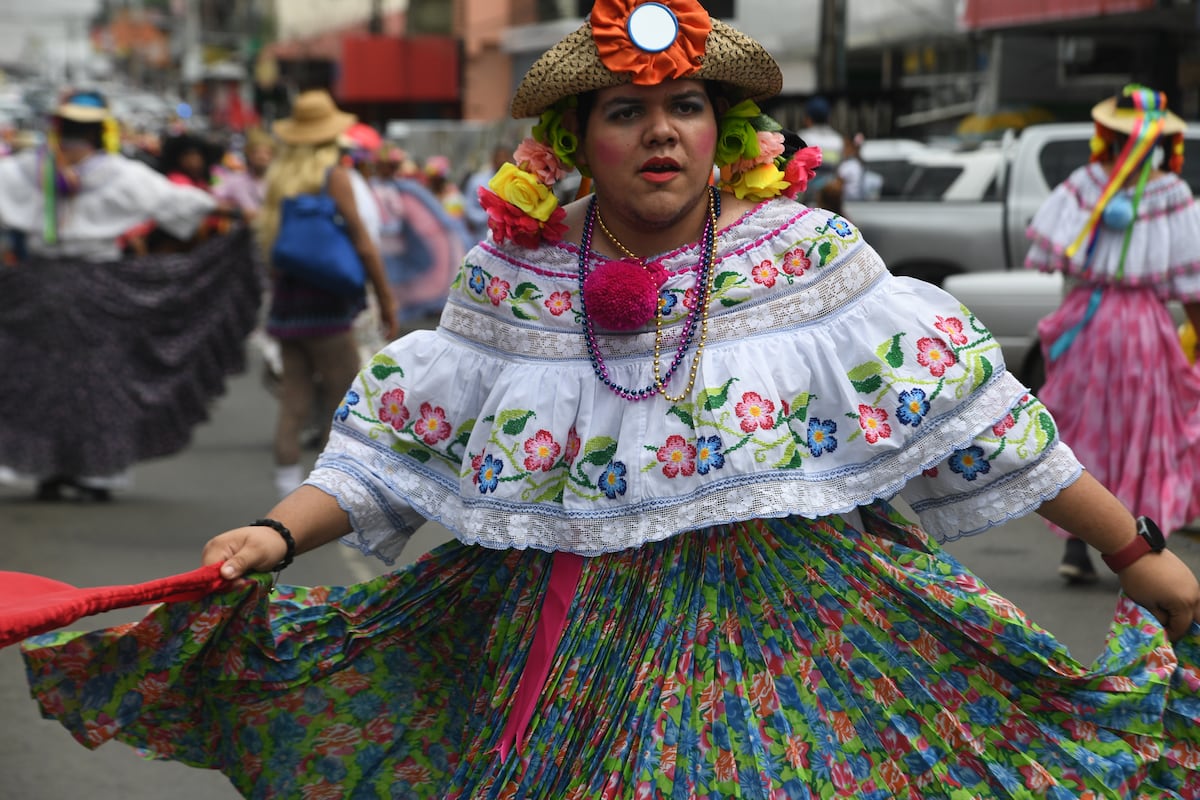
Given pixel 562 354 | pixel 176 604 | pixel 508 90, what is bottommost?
pixel 508 90

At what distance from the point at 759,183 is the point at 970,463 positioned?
2.07 feet

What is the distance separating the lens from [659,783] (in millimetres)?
2910

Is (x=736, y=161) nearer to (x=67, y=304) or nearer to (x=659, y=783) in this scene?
(x=659, y=783)

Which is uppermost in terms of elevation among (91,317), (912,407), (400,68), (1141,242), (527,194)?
(527,194)

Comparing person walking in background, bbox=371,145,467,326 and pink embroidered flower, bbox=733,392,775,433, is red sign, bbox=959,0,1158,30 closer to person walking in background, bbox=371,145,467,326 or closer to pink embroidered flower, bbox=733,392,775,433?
person walking in background, bbox=371,145,467,326

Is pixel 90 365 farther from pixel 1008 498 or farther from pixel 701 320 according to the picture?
pixel 1008 498

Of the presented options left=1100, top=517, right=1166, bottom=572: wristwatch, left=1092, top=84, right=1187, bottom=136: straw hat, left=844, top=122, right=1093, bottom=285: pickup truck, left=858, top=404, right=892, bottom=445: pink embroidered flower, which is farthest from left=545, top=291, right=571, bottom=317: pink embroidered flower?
left=844, top=122, right=1093, bottom=285: pickup truck

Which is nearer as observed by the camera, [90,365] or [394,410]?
[394,410]

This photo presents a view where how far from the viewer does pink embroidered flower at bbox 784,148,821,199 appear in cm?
334

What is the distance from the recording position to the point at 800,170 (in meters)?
3.35

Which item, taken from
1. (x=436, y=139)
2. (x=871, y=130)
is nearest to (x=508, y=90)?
(x=436, y=139)

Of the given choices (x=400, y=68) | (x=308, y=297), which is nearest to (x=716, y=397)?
(x=308, y=297)

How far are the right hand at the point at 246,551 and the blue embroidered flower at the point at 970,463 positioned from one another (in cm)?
120

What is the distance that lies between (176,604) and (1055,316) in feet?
16.0
